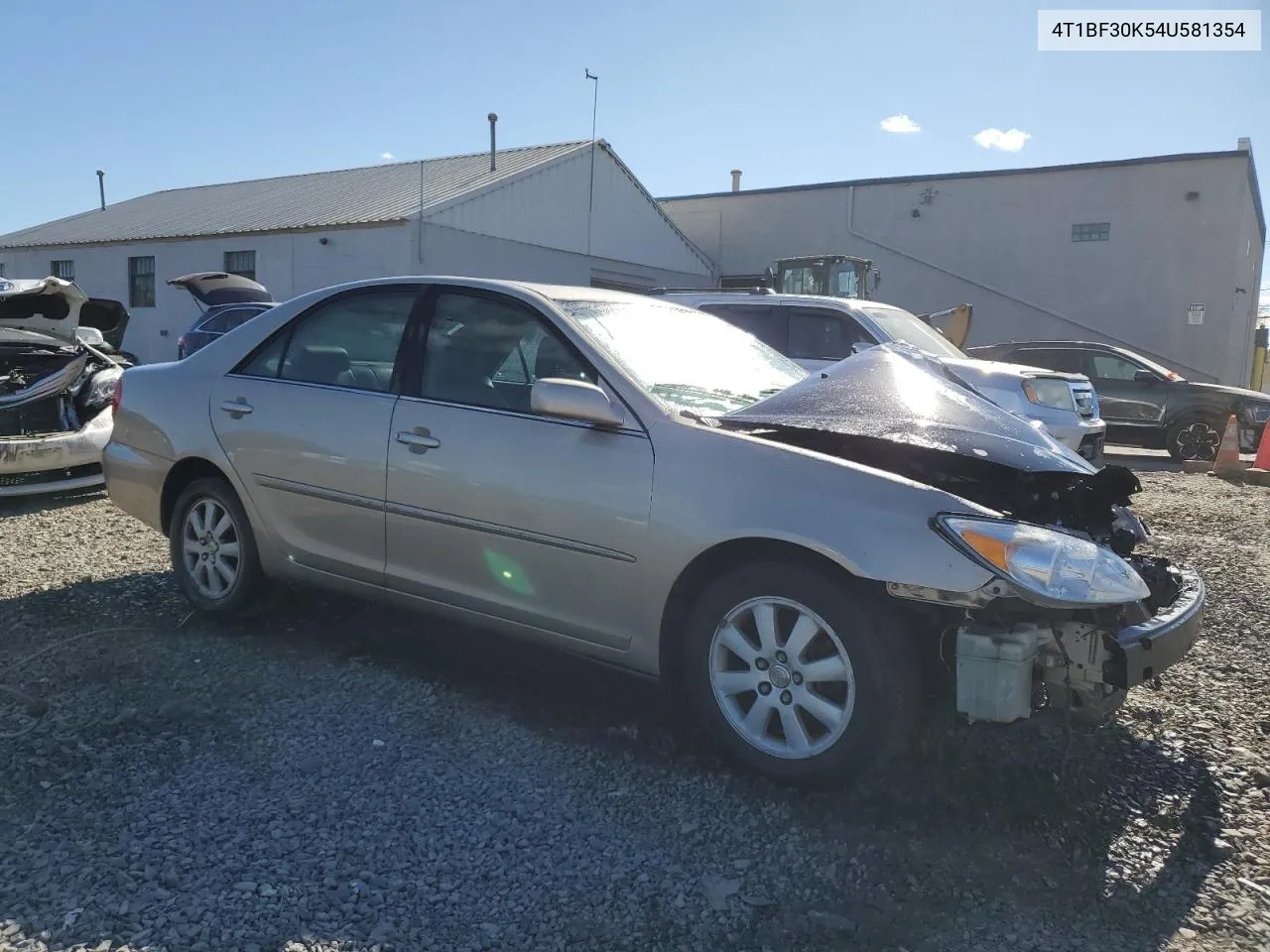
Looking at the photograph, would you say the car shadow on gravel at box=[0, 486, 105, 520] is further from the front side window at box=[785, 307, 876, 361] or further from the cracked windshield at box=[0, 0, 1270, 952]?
the front side window at box=[785, 307, 876, 361]

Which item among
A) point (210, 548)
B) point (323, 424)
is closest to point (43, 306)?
point (210, 548)

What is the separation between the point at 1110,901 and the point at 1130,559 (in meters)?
1.27

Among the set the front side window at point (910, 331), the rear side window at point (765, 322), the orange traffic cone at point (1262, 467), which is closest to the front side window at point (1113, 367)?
the orange traffic cone at point (1262, 467)

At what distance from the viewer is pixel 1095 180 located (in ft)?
73.1

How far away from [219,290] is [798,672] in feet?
49.4

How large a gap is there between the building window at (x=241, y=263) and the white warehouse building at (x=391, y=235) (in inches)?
1.3

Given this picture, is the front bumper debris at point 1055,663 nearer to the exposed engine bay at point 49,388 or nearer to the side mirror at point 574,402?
the side mirror at point 574,402

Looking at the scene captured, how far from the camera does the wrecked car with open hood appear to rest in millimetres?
6672

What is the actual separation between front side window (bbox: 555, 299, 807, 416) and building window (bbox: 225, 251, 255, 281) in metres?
19.9

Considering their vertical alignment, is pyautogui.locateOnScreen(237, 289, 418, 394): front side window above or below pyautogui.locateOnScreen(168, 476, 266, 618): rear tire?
above

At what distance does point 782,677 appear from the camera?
117 inches

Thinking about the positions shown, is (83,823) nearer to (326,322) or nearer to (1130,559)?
(326,322)

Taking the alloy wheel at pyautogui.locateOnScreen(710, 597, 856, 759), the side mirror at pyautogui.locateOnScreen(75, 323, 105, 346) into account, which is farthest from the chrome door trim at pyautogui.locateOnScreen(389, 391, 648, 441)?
the side mirror at pyautogui.locateOnScreen(75, 323, 105, 346)

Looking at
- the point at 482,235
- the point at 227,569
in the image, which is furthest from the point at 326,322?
the point at 482,235
